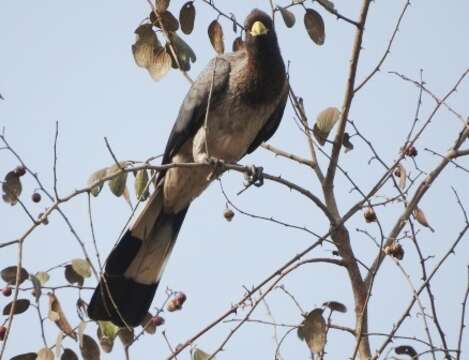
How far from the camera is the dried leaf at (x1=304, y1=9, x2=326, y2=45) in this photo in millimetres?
4355

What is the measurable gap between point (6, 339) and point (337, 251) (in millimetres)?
1669

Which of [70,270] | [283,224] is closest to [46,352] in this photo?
[70,270]

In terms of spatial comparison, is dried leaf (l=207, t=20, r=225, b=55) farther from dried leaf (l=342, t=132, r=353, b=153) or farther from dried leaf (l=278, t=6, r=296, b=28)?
dried leaf (l=342, t=132, r=353, b=153)

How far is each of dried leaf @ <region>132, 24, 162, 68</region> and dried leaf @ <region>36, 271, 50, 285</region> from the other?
136 cm

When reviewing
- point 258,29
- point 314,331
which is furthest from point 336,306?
point 258,29

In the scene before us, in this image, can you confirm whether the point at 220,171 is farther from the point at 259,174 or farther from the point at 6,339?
the point at 6,339

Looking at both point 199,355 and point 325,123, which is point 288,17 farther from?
point 199,355

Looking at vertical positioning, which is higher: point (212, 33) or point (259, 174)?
point (212, 33)

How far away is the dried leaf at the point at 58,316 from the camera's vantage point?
12.1 ft

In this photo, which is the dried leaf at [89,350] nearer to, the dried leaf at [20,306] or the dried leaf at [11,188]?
the dried leaf at [20,306]

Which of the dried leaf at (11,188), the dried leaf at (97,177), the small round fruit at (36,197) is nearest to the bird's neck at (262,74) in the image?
the dried leaf at (97,177)

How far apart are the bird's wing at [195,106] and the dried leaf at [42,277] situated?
1778mm

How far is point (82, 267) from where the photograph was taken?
372 centimetres

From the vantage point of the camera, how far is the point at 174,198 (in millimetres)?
5434
